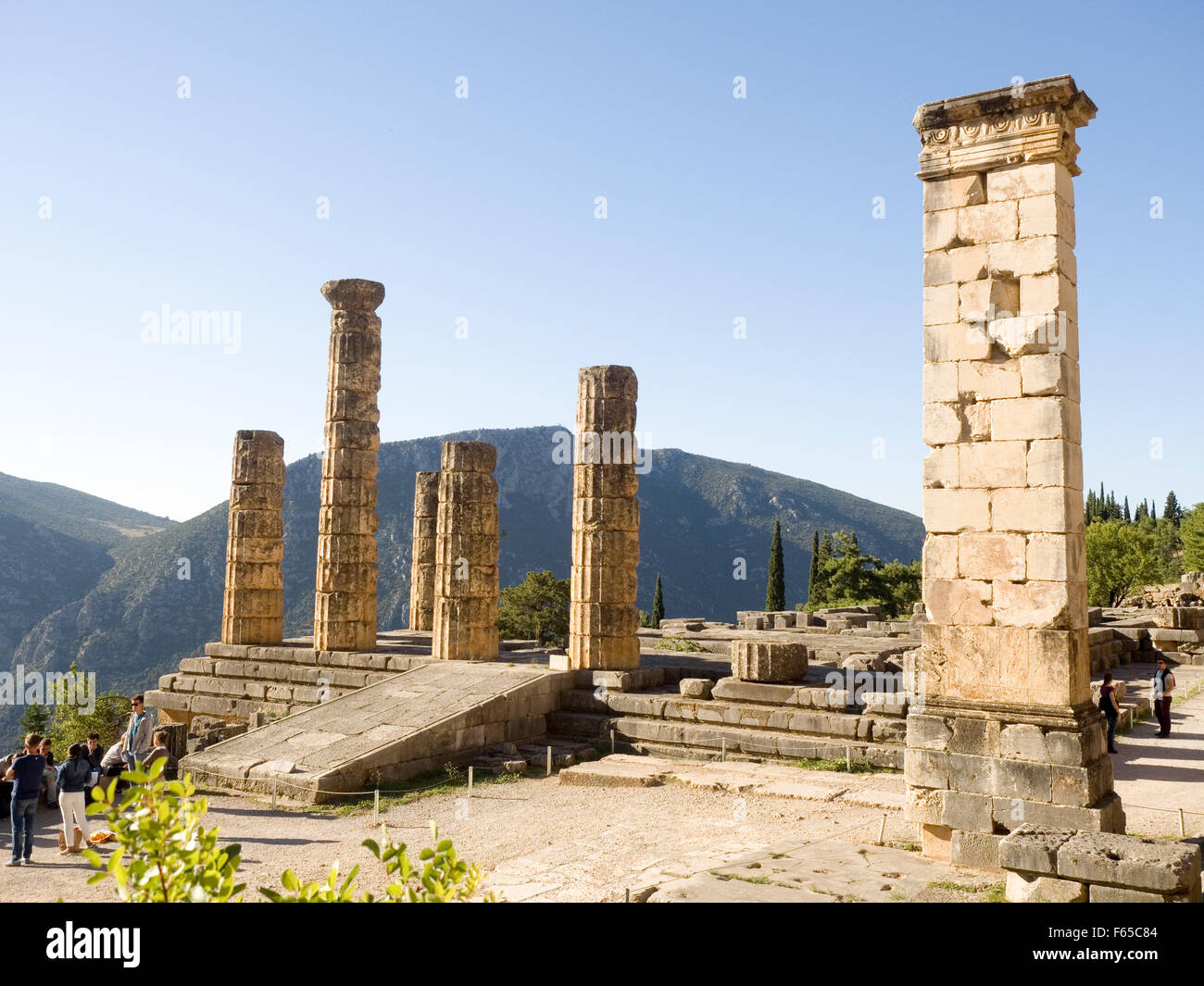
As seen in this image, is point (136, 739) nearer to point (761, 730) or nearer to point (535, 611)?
point (761, 730)

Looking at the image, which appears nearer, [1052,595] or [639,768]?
[1052,595]

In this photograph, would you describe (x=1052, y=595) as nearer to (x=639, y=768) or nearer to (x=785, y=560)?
(x=639, y=768)

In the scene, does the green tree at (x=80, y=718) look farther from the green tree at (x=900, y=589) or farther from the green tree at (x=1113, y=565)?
the green tree at (x=1113, y=565)

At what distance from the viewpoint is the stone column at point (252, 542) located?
75.0ft

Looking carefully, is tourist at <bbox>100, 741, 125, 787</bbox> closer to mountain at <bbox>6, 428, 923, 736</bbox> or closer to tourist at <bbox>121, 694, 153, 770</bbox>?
tourist at <bbox>121, 694, 153, 770</bbox>

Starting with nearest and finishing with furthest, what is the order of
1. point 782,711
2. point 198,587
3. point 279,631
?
point 782,711
point 279,631
point 198,587

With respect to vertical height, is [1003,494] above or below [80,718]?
above

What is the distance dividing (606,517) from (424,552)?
1138 cm

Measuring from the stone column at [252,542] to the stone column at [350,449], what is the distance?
5.13ft

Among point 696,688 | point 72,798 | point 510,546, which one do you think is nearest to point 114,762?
point 72,798

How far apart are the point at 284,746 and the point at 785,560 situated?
10715 centimetres

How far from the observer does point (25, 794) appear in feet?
35.1
